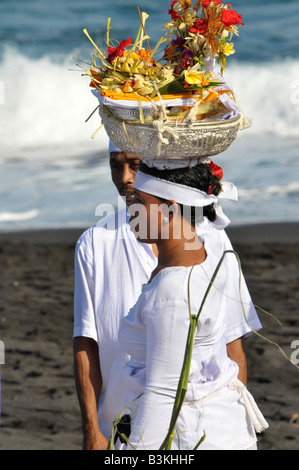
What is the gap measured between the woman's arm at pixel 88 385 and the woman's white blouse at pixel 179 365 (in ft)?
1.67

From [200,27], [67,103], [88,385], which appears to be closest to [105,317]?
[88,385]

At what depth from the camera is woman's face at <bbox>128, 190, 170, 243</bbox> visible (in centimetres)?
271

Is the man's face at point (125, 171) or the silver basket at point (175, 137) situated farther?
the man's face at point (125, 171)

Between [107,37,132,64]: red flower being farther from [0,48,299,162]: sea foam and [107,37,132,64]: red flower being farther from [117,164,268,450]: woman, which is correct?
[0,48,299,162]: sea foam

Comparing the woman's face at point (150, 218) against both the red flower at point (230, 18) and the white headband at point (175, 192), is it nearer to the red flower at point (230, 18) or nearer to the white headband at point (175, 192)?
the white headband at point (175, 192)

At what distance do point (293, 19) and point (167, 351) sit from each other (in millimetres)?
16475

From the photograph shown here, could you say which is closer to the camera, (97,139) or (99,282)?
(99,282)

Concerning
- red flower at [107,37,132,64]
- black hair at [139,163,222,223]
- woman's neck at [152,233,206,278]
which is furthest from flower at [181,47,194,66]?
woman's neck at [152,233,206,278]

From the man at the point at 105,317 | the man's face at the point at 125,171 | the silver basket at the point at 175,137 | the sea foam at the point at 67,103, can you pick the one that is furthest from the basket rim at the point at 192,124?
the sea foam at the point at 67,103

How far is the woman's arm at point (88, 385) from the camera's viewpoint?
332 cm

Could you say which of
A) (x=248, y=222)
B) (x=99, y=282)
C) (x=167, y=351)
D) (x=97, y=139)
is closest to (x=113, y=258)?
(x=99, y=282)
